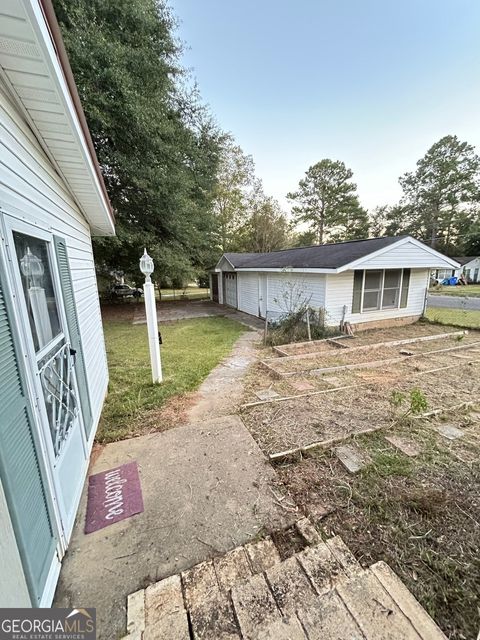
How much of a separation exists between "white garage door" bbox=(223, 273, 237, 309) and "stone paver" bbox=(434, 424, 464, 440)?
1242cm

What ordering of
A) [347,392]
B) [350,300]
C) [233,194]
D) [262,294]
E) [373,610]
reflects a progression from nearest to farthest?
1. [373,610]
2. [347,392]
3. [350,300]
4. [262,294]
5. [233,194]

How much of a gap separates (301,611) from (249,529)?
65cm

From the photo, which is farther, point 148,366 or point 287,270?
point 287,270

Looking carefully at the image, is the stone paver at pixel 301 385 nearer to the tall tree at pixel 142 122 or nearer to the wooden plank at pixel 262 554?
the wooden plank at pixel 262 554

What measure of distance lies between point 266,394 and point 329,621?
119 inches

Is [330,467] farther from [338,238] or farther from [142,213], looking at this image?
[338,238]

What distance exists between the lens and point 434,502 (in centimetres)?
226

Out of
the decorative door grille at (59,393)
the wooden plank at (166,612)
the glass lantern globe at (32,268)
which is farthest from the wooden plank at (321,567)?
the glass lantern globe at (32,268)

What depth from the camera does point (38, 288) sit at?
2.03 m

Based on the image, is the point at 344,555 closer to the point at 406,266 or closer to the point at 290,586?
the point at 290,586

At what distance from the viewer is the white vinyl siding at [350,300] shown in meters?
8.52

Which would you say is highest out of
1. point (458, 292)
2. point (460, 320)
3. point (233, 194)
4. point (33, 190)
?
point (233, 194)

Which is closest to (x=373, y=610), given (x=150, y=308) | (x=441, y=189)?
(x=150, y=308)

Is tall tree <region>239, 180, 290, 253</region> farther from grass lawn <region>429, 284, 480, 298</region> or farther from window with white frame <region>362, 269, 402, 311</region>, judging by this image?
window with white frame <region>362, 269, 402, 311</region>
